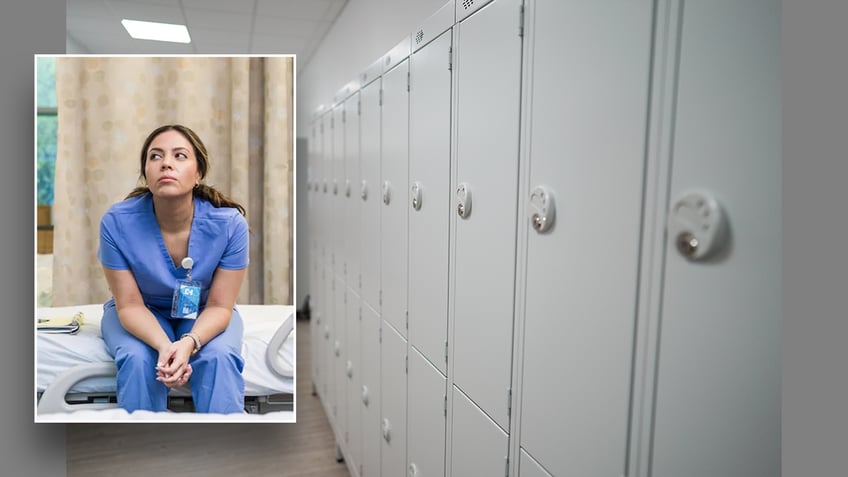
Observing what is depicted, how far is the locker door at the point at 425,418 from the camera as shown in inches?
Result: 63.2

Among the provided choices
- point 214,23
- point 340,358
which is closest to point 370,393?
point 340,358

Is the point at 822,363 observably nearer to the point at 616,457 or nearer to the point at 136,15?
the point at 616,457

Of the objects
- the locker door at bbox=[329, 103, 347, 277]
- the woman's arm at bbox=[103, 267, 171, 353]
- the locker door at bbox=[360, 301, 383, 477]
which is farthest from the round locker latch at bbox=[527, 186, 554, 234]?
the locker door at bbox=[329, 103, 347, 277]

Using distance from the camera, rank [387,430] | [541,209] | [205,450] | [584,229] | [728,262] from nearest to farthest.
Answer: [728,262], [584,229], [541,209], [387,430], [205,450]

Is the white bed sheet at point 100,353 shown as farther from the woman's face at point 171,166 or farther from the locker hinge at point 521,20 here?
the locker hinge at point 521,20

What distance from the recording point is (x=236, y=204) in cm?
154

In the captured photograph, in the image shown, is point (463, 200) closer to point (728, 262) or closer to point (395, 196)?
point (395, 196)

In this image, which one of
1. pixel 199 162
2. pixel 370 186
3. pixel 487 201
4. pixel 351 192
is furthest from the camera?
pixel 351 192

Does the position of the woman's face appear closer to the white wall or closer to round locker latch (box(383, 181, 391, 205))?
round locker latch (box(383, 181, 391, 205))

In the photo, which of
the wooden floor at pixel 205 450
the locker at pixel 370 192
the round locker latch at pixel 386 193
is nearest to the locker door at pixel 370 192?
the locker at pixel 370 192

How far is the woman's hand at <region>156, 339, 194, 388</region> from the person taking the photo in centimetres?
146

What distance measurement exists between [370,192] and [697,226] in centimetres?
178

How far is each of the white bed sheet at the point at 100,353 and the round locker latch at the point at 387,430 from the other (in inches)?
26.2

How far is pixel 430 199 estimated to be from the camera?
65.8 inches
